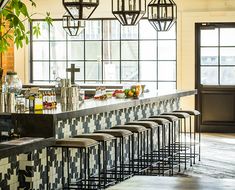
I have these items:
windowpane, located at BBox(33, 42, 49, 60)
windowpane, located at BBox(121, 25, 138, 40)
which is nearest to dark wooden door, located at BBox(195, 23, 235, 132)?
windowpane, located at BBox(121, 25, 138, 40)

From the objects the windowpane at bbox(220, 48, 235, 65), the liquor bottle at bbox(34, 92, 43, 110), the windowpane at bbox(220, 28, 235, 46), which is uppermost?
the windowpane at bbox(220, 28, 235, 46)

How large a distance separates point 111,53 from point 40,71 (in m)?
1.60

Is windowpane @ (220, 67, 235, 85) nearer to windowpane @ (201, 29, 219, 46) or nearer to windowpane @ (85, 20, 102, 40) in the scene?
windowpane @ (201, 29, 219, 46)

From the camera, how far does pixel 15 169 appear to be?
5496mm

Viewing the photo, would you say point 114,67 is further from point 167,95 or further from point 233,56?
point 167,95

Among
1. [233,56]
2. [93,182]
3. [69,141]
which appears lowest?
[93,182]

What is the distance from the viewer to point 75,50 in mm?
13398

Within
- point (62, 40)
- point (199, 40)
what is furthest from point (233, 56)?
point (62, 40)

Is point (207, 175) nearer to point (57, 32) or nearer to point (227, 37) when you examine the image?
A: point (227, 37)

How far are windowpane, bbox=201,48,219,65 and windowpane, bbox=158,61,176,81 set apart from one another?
61cm

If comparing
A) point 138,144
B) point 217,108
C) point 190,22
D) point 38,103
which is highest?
point 190,22

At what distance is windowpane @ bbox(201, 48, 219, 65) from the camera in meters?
12.7

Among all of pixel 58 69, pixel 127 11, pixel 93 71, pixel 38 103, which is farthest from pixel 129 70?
pixel 38 103

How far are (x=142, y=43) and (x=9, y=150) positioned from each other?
29.7ft
